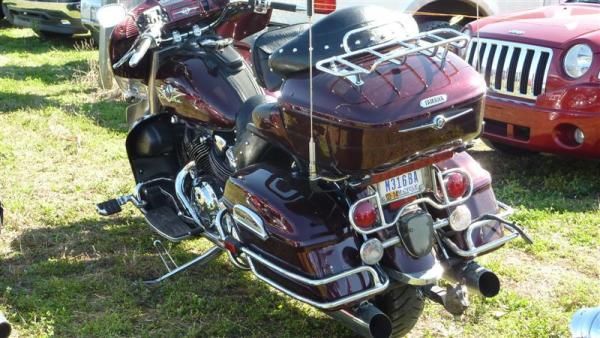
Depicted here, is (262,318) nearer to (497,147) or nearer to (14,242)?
(14,242)

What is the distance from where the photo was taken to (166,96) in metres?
4.36

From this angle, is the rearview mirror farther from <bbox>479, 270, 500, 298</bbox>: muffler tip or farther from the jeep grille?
<bbox>479, 270, 500, 298</bbox>: muffler tip

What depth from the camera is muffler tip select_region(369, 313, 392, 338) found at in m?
3.05

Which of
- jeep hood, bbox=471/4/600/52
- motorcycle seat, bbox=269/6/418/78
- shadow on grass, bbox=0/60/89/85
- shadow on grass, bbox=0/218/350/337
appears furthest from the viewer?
shadow on grass, bbox=0/60/89/85

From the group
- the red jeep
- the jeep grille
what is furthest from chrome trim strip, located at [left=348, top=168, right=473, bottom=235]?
the jeep grille

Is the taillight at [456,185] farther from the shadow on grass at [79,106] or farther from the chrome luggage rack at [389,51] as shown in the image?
the shadow on grass at [79,106]

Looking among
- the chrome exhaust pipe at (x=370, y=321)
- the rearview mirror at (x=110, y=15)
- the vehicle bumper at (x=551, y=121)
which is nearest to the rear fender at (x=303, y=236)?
the chrome exhaust pipe at (x=370, y=321)

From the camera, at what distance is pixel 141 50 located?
4.07 m

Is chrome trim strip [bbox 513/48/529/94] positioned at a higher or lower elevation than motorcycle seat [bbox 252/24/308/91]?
lower

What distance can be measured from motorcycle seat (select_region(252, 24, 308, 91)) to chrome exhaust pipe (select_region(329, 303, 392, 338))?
109 centimetres

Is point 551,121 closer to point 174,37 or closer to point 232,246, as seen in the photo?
point 174,37

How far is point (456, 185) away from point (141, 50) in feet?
5.69

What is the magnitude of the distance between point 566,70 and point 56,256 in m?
3.24

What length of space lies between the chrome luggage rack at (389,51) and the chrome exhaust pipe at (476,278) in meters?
0.80
